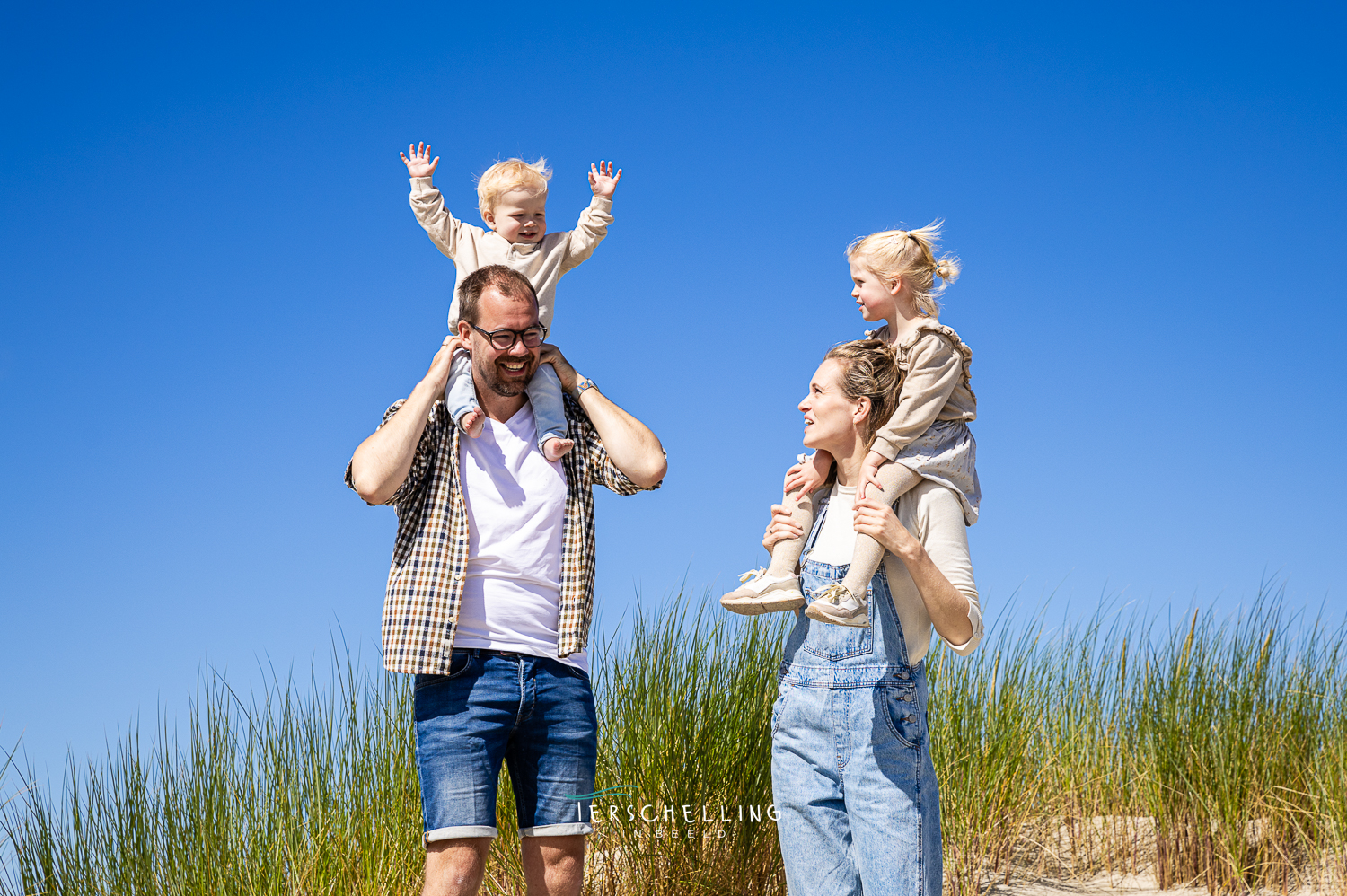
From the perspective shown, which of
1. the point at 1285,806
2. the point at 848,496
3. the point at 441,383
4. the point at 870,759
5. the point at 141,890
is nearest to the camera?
the point at 870,759

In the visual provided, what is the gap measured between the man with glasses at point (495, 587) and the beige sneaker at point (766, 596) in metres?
0.41

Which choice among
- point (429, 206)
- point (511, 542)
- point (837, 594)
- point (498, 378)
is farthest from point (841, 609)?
point (429, 206)

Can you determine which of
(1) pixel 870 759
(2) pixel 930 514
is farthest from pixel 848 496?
(1) pixel 870 759

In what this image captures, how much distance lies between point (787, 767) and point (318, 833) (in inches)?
92.0

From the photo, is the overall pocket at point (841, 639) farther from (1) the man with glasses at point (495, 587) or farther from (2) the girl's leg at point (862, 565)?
(1) the man with glasses at point (495, 587)

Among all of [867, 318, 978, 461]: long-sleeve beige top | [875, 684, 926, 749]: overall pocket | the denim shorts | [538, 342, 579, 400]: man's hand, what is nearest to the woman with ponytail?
Answer: [875, 684, 926, 749]: overall pocket

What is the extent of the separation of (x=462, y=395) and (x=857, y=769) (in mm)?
1378

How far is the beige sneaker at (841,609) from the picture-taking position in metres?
2.40

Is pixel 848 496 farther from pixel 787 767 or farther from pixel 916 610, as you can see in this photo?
pixel 787 767

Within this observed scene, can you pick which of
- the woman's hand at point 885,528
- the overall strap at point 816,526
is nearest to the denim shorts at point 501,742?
the overall strap at point 816,526

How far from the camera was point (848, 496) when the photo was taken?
2.65 m

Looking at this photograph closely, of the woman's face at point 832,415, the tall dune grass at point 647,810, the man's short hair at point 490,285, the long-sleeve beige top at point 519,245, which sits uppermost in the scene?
the long-sleeve beige top at point 519,245


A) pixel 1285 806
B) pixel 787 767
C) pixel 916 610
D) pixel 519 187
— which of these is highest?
pixel 519 187

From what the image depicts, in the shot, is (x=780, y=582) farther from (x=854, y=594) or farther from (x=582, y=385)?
(x=582, y=385)
